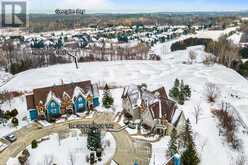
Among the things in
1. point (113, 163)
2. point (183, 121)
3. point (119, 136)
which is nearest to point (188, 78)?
point (183, 121)

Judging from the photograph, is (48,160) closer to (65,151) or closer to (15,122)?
(65,151)

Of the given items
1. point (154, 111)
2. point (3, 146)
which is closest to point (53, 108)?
point (3, 146)

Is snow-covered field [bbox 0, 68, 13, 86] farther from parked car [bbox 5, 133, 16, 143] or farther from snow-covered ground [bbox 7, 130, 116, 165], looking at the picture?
snow-covered ground [bbox 7, 130, 116, 165]

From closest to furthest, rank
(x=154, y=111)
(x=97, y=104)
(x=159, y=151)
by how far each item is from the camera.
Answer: (x=159, y=151) < (x=154, y=111) < (x=97, y=104)

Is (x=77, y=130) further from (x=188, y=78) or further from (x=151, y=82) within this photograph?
(x=188, y=78)

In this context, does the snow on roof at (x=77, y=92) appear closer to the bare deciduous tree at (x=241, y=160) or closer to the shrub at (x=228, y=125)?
the shrub at (x=228, y=125)

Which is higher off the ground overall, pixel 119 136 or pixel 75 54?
pixel 75 54

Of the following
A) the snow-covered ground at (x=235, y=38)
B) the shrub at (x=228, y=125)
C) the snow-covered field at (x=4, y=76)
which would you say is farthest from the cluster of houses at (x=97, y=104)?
the snow-covered ground at (x=235, y=38)
